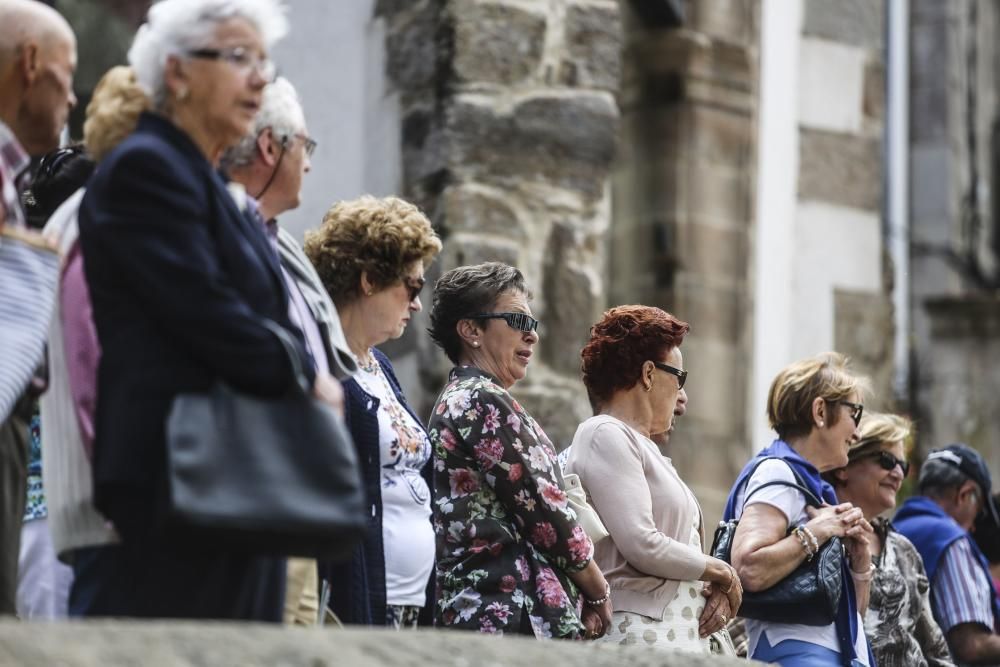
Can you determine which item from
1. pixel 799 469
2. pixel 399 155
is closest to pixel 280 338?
pixel 799 469

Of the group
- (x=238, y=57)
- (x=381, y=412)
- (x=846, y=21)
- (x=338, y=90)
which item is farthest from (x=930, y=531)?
(x=238, y=57)

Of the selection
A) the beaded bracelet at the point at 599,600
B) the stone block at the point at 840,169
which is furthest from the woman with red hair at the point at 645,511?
the stone block at the point at 840,169

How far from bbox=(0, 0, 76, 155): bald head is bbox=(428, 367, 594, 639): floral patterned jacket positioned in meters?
1.41

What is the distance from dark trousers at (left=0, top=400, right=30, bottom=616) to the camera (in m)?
3.43

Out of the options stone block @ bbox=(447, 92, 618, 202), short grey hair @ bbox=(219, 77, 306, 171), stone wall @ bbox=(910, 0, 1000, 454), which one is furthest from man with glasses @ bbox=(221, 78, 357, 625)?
stone wall @ bbox=(910, 0, 1000, 454)

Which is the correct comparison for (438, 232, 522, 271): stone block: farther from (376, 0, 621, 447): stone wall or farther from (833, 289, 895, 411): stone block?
(833, 289, 895, 411): stone block

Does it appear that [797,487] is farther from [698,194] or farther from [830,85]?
[830,85]

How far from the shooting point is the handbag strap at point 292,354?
3.13 metres

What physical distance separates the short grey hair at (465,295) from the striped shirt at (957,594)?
2.15m

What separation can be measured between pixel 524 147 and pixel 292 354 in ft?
11.6

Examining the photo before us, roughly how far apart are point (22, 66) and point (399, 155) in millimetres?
3082

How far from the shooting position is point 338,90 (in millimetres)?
6840

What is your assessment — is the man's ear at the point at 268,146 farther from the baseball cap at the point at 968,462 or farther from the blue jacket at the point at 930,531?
the baseball cap at the point at 968,462

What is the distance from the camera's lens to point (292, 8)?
6.81 m
